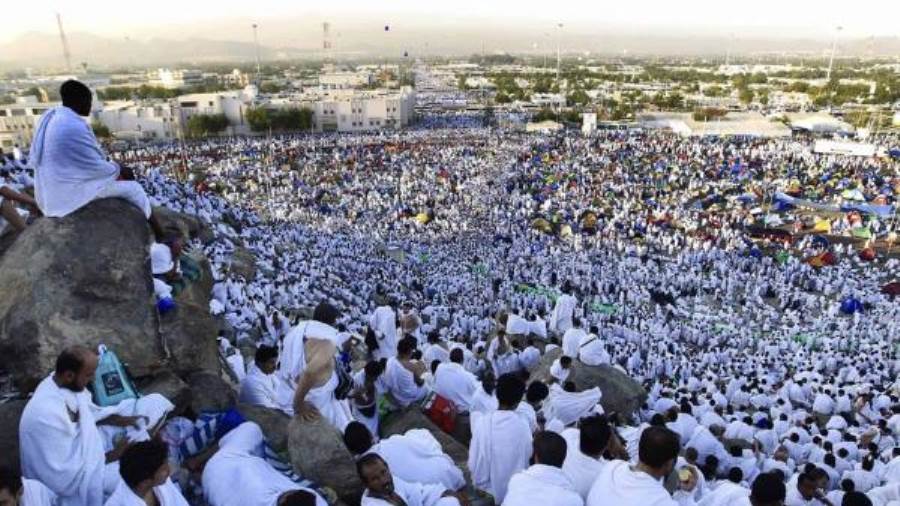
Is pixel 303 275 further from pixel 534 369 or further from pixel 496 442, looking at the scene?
pixel 496 442

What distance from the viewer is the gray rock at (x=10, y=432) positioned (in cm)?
312

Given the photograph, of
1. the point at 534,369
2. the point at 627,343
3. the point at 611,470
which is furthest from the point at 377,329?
the point at 627,343

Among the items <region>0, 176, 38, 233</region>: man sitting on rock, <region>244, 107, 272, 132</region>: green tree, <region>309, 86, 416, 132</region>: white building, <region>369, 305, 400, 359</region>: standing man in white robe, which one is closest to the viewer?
<region>0, 176, 38, 233</region>: man sitting on rock

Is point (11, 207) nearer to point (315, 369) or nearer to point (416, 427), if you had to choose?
point (315, 369)

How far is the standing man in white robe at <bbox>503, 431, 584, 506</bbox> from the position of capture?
2656 millimetres

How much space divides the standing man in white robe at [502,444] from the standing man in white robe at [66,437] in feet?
6.39

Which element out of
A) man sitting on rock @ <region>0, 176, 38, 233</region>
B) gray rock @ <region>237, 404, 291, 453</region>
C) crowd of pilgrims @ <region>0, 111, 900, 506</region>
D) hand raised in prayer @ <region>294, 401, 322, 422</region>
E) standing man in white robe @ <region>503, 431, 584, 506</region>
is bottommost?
crowd of pilgrims @ <region>0, 111, 900, 506</region>

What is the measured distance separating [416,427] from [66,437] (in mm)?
2582

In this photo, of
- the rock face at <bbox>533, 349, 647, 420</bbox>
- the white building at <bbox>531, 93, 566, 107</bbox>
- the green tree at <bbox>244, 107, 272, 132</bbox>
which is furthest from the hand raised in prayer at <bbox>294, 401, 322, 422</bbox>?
the white building at <bbox>531, 93, 566, 107</bbox>

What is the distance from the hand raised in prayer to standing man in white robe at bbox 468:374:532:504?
97cm

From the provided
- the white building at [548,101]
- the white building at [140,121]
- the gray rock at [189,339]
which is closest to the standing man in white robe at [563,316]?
the gray rock at [189,339]

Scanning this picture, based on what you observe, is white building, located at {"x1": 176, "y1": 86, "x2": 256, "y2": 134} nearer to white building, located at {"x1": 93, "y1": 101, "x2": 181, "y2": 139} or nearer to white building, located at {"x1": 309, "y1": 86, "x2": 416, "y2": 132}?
white building, located at {"x1": 93, "y1": 101, "x2": 181, "y2": 139}

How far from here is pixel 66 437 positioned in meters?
2.76

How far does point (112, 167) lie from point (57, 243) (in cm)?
61
